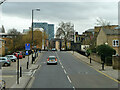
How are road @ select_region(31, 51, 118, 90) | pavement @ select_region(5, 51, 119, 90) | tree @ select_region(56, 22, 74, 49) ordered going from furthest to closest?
tree @ select_region(56, 22, 74, 49), road @ select_region(31, 51, 118, 90), pavement @ select_region(5, 51, 119, 90)

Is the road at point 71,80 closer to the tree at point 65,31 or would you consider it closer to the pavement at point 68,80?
the pavement at point 68,80

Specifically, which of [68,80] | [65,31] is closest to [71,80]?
[68,80]

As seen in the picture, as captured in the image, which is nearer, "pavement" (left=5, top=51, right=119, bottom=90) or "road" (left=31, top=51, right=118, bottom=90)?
"pavement" (left=5, top=51, right=119, bottom=90)

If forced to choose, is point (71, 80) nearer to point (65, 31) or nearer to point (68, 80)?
point (68, 80)

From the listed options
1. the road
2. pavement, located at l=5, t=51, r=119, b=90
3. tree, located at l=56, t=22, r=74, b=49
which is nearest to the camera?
pavement, located at l=5, t=51, r=119, b=90

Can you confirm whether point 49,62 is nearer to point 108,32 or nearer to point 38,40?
point 108,32

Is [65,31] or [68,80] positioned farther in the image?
[65,31]

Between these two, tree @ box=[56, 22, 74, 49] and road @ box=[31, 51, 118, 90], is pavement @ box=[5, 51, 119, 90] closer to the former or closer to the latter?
road @ box=[31, 51, 118, 90]

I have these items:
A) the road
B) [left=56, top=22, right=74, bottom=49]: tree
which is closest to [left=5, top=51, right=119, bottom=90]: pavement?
the road

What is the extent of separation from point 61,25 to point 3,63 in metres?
60.1

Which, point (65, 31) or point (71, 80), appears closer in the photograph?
point (71, 80)

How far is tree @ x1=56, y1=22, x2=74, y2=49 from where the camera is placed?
87812 mm

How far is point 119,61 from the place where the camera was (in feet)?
88.0

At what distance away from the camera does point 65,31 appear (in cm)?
8888
